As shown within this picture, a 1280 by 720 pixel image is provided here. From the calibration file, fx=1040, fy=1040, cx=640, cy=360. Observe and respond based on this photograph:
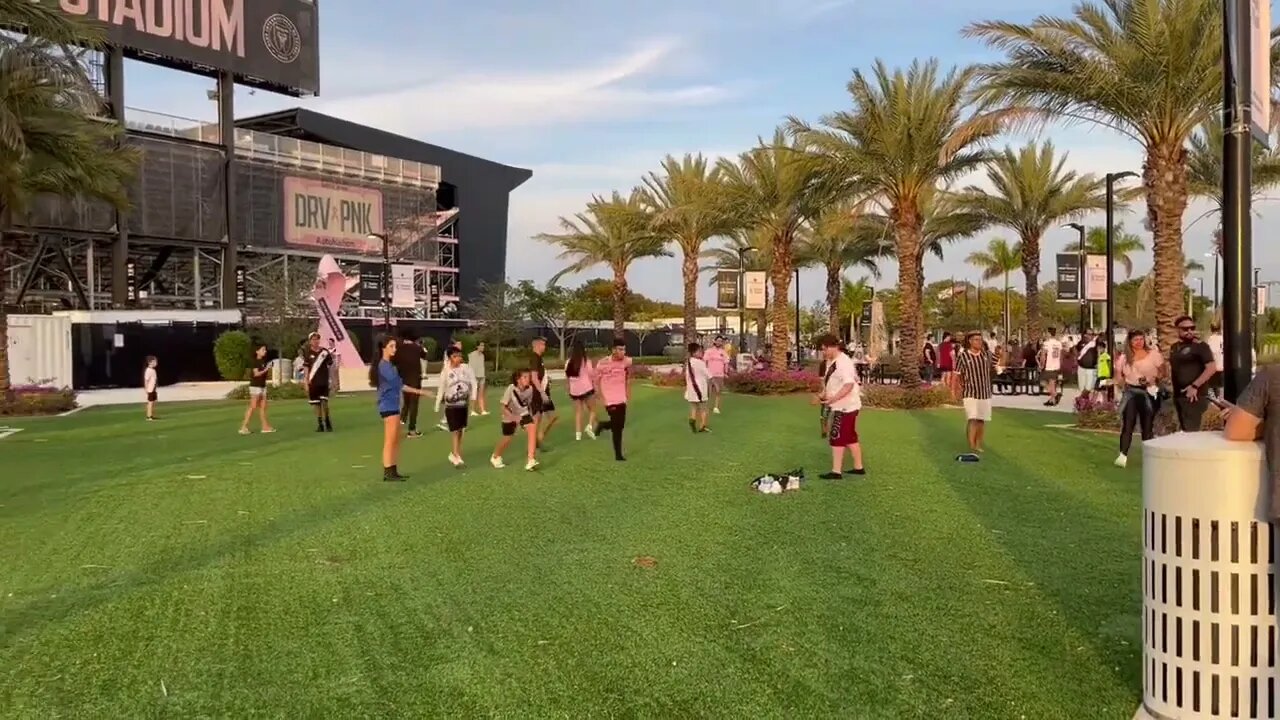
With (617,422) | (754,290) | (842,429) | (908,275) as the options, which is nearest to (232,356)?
(754,290)

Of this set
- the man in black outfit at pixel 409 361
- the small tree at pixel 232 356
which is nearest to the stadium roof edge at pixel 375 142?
the small tree at pixel 232 356

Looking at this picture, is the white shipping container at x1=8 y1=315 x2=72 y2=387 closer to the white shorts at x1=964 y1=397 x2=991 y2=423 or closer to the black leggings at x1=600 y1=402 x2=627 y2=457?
the black leggings at x1=600 y1=402 x2=627 y2=457

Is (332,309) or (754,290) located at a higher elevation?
(754,290)

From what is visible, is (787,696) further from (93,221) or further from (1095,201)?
(93,221)

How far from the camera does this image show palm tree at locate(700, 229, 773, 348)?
3803 cm

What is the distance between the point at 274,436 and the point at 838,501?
393 inches

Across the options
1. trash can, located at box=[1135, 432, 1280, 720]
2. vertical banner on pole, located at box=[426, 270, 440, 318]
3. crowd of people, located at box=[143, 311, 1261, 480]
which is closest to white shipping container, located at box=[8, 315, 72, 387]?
crowd of people, located at box=[143, 311, 1261, 480]

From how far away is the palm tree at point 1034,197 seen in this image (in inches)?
1252

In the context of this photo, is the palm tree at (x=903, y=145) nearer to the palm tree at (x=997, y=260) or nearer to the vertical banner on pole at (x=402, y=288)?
the vertical banner on pole at (x=402, y=288)

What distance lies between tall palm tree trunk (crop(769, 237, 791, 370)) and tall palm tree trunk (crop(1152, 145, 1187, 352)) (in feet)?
41.6

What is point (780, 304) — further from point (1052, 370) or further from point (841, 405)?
point (841, 405)

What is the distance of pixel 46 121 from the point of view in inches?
776

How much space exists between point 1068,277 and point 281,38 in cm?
3635

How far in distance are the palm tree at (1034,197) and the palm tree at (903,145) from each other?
8968mm
